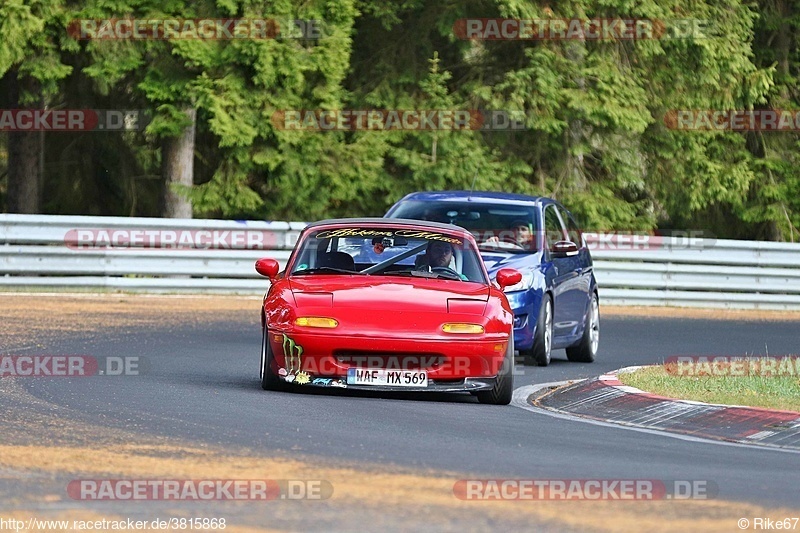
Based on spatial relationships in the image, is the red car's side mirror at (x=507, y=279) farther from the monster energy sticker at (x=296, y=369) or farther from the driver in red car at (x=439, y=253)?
the monster energy sticker at (x=296, y=369)

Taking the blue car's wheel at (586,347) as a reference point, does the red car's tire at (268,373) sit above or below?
above

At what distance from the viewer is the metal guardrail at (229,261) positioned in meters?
24.0

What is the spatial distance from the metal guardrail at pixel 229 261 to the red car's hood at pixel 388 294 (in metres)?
12.3

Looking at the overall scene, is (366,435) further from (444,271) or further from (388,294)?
(444,271)

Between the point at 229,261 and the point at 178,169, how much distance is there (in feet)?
13.2

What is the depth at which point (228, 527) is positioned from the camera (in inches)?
269

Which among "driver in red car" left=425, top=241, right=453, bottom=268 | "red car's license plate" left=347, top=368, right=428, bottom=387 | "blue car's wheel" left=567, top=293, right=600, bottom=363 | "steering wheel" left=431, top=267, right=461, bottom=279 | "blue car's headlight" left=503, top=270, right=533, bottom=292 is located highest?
"driver in red car" left=425, top=241, right=453, bottom=268

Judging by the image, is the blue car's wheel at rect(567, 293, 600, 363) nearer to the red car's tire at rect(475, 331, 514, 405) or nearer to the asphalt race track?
the asphalt race track

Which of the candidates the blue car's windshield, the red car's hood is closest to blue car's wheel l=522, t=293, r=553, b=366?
the blue car's windshield

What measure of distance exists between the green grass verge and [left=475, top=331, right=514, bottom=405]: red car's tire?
1349 mm

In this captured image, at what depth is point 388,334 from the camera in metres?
11.6

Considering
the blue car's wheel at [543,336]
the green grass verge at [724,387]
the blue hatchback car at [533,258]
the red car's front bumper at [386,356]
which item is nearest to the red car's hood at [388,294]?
the red car's front bumper at [386,356]

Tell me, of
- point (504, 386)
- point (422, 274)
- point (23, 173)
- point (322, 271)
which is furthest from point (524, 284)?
point (23, 173)

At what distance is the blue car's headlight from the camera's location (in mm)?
15238
